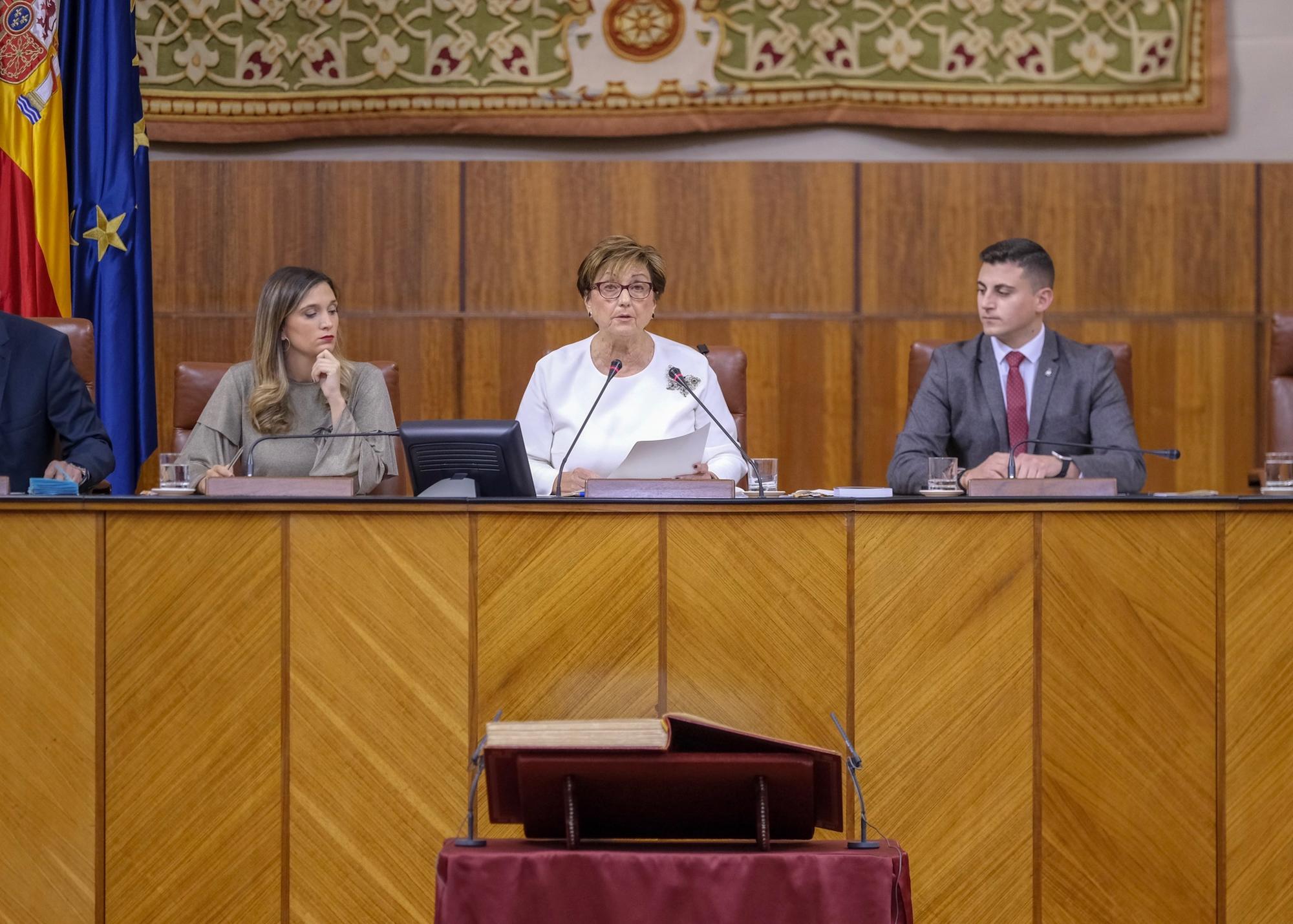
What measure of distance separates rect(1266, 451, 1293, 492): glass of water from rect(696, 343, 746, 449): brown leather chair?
1274 millimetres

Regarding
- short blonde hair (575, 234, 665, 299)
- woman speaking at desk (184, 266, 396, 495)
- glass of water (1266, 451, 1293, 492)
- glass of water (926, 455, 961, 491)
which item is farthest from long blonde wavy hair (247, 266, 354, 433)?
glass of water (1266, 451, 1293, 492)

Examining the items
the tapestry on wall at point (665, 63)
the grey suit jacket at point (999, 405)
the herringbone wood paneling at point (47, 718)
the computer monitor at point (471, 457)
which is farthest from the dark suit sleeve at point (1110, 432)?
the herringbone wood paneling at point (47, 718)

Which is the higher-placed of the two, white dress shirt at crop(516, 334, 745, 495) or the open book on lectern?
white dress shirt at crop(516, 334, 745, 495)

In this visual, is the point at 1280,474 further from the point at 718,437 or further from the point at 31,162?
the point at 31,162

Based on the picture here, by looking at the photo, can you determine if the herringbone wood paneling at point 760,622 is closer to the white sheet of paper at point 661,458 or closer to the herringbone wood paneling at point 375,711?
the herringbone wood paneling at point 375,711

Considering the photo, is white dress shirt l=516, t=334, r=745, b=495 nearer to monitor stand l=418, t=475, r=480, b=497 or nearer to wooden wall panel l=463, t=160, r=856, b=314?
monitor stand l=418, t=475, r=480, b=497

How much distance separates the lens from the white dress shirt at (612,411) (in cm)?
316

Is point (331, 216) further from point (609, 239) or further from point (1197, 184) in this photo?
point (1197, 184)

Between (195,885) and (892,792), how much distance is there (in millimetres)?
1156

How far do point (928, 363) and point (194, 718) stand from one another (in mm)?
2102

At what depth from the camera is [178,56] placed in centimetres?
438

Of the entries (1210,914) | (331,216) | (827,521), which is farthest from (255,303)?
(1210,914)

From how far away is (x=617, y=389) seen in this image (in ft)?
10.6

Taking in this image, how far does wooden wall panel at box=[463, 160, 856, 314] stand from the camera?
4.31 meters
